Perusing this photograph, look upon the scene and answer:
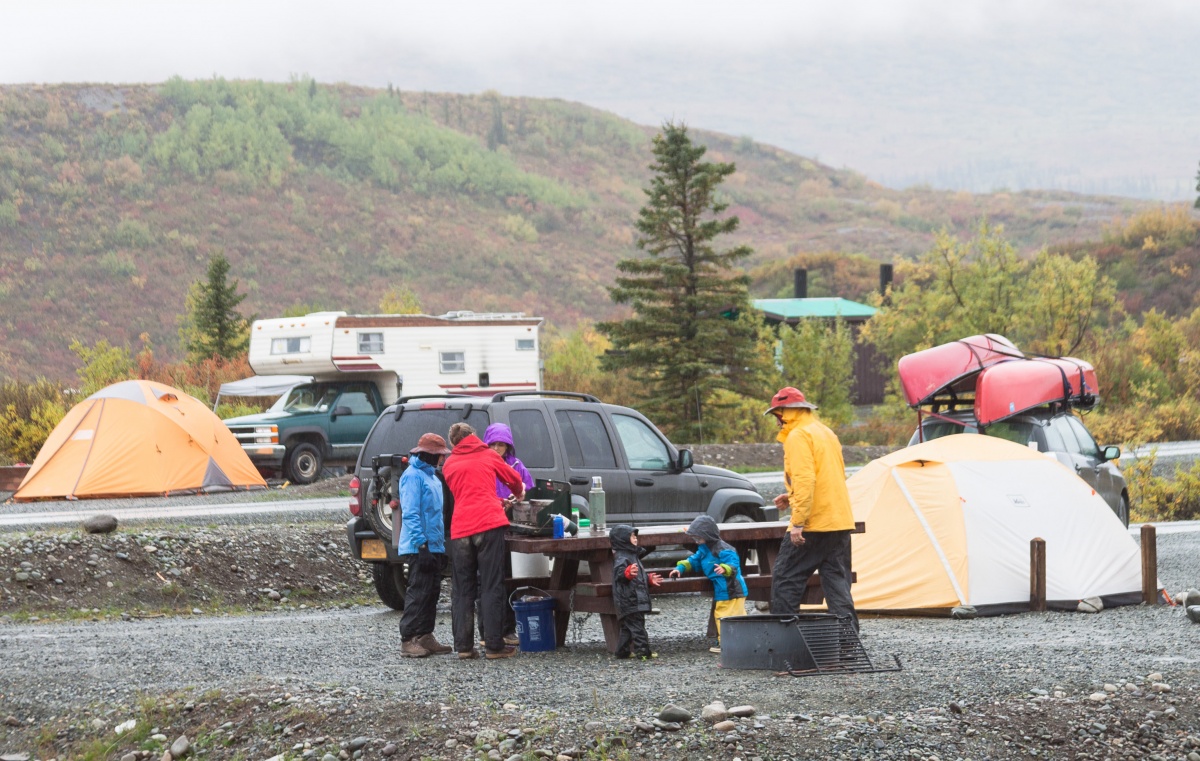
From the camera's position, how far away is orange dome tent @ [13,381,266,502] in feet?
66.5

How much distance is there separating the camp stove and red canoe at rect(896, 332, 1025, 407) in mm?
8493

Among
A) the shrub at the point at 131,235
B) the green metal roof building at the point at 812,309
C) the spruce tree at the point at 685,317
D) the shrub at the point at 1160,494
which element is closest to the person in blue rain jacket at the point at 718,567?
the shrub at the point at 1160,494

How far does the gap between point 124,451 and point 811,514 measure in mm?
14553

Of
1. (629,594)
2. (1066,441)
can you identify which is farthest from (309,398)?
(629,594)

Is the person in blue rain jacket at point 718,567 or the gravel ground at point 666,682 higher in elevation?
the person in blue rain jacket at point 718,567

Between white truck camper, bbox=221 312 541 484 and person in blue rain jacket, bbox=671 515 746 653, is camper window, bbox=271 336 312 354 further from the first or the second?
person in blue rain jacket, bbox=671 515 746 653

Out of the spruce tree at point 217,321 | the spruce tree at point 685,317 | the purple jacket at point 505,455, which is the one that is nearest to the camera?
the purple jacket at point 505,455

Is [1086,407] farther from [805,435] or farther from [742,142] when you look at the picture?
[742,142]

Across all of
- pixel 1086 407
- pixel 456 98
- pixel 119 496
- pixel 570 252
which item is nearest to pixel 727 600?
pixel 1086 407

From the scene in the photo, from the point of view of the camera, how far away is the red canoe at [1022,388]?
14867mm

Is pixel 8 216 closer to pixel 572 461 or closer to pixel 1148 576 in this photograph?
pixel 572 461

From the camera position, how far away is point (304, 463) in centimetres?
2316

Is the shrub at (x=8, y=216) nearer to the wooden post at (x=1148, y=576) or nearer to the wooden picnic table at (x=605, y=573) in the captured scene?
the wooden picnic table at (x=605, y=573)

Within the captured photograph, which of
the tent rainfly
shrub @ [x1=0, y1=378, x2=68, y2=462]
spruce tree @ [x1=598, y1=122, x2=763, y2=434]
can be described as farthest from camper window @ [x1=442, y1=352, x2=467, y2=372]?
the tent rainfly
